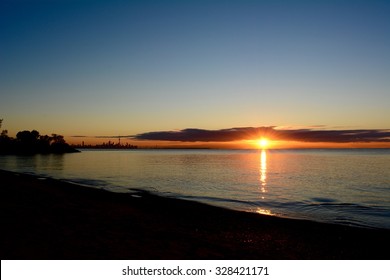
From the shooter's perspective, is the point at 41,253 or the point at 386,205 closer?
the point at 41,253

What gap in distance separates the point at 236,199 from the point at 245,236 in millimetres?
15082

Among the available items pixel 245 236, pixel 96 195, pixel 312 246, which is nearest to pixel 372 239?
pixel 312 246

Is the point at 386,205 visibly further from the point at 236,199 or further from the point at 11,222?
the point at 11,222

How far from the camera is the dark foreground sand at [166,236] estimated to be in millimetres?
10344

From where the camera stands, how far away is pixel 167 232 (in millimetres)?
13516

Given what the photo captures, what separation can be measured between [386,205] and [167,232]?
2103 centimetres

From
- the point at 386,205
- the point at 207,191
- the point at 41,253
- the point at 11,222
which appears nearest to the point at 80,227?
the point at 11,222

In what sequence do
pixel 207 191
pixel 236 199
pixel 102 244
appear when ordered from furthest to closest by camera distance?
pixel 207 191
pixel 236 199
pixel 102 244

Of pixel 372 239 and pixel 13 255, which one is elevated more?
pixel 13 255

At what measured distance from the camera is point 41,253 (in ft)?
31.6

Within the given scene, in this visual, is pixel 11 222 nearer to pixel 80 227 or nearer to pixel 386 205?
pixel 80 227

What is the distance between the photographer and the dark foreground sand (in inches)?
407

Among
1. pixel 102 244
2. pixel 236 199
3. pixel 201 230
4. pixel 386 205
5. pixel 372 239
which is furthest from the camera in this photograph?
pixel 236 199

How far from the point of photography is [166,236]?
41.8 feet
